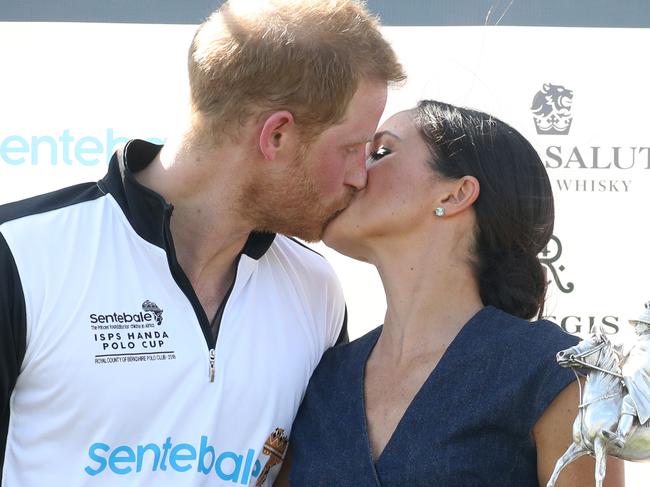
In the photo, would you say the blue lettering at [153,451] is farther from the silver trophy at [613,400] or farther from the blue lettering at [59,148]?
the blue lettering at [59,148]

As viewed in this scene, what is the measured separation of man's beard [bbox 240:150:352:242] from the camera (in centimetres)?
223

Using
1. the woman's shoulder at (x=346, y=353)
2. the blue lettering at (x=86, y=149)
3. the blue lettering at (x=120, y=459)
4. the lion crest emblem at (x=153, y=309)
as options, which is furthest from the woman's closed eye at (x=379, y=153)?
the blue lettering at (x=86, y=149)

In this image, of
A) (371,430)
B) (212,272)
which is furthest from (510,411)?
(212,272)

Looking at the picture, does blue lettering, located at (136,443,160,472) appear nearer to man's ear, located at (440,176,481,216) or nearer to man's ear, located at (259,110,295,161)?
man's ear, located at (259,110,295,161)

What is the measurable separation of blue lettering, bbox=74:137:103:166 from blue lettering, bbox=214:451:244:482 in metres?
1.39

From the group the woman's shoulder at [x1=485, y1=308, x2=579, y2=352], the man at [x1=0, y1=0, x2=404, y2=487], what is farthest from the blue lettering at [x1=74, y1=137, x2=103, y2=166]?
the woman's shoulder at [x1=485, y1=308, x2=579, y2=352]

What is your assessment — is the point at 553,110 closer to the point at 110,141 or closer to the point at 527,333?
the point at 527,333

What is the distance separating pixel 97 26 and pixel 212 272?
1.28 m

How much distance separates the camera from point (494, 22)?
10.4 feet

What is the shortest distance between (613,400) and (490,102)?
1.71 meters

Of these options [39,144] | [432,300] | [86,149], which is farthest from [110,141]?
[432,300]

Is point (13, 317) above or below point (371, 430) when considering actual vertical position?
above

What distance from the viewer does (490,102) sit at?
3.04m

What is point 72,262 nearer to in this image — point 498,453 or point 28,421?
point 28,421
